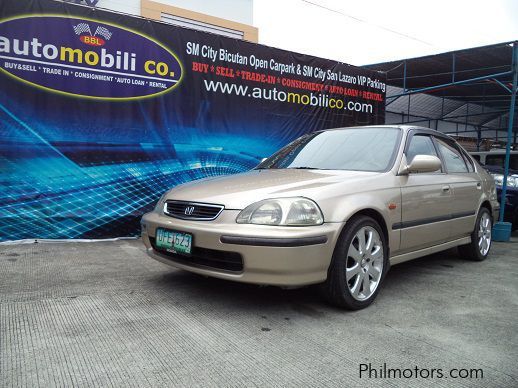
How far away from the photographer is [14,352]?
2.21m

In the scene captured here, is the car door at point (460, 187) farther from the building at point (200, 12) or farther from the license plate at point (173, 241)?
the building at point (200, 12)

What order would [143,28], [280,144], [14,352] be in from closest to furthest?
[14,352], [143,28], [280,144]

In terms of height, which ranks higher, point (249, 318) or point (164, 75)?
point (164, 75)

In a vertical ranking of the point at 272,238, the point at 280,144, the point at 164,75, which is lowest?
the point at 272,238

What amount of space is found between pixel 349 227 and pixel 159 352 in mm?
1455

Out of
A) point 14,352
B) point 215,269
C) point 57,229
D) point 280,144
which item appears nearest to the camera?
point 14,352

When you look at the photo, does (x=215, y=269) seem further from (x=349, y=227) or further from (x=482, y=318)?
(x=482, y=318)

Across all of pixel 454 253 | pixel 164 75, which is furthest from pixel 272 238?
pixel 164 75

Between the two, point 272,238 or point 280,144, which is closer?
point 272,238

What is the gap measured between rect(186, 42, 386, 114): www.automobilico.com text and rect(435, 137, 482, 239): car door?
118 inches

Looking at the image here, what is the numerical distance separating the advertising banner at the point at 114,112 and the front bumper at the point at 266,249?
A: 2.92m

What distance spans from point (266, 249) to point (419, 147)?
6.74 ft

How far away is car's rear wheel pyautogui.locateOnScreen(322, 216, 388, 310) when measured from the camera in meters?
2.82

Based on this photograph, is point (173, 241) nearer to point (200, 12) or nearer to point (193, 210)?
point (193, 210)
